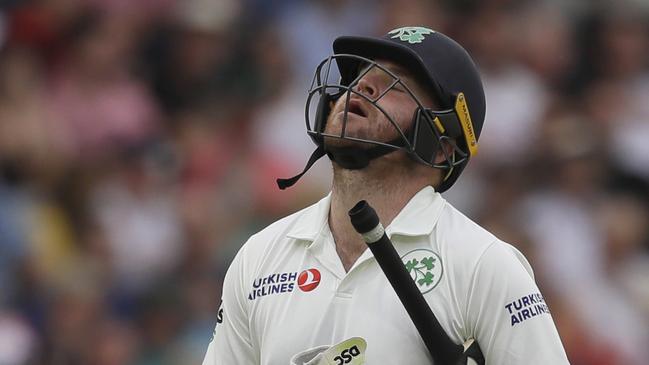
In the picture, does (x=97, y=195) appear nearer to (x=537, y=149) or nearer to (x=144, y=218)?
(x=144, y=218)

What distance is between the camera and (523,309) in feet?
12.4

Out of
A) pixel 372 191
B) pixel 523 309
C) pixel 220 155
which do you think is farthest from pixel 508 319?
pixel 220 155

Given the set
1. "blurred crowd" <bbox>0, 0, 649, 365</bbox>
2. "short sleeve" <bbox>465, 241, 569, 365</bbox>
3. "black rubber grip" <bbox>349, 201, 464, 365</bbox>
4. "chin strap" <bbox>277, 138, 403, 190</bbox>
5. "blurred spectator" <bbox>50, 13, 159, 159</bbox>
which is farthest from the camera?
"blurred spectator" <bbox>50, 13, 159, 159</bbox>

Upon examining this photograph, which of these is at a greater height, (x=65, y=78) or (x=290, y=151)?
(x=65, y=78)

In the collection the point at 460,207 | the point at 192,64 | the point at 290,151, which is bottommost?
the point at 460,207

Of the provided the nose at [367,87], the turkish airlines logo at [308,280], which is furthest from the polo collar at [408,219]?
the nose at [367,87]

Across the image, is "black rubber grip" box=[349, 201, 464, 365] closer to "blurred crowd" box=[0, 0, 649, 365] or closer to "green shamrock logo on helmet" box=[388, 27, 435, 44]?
"green shamrock logo on helmet" box=[388, 27, 435, 44]

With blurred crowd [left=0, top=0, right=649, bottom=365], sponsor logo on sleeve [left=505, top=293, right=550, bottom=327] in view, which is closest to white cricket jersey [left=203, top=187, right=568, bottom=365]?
sponsor logo on sleeve [left=505, top=293, right=550, bottom=327]

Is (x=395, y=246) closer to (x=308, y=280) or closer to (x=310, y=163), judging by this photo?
(x=308, y=280)

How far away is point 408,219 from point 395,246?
90 mm

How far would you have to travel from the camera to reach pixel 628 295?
28.6ft

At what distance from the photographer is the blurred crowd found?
27.6ft

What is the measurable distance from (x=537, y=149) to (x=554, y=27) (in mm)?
1284

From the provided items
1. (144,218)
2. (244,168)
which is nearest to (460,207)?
(244,168)
